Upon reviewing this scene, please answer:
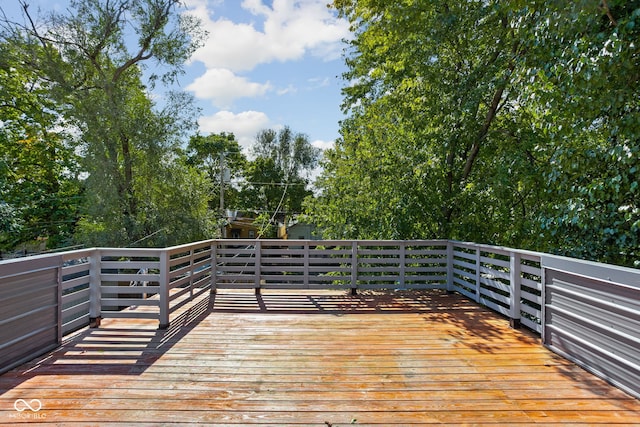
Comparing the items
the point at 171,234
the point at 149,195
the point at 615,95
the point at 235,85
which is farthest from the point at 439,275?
the point at 235,85

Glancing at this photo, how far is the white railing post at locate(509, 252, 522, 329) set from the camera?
3.57 metres

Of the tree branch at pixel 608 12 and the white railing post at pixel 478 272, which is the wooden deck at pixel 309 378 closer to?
the white railing post at pixel 478 272

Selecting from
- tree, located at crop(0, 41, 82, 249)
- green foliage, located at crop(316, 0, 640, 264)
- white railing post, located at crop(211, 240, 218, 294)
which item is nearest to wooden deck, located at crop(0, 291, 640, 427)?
white railing post, located at crop(211, 240, 218, 294)

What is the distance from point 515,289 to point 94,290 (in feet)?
14.9

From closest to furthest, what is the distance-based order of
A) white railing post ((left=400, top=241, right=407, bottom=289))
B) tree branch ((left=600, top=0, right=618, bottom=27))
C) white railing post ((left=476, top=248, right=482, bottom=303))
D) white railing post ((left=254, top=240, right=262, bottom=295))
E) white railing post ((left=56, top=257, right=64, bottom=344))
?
tree branch ((left=600, top=0, right=618, bottom=27)), white railing post ((left=56, top=257, right=64, bottom=344)), white railing post ((left=476, top=248, right=482, bottom=303)), white railing post ((left=254, top=240, right=262, bottom=295)), white railing post ((left=400, top=241, right=407, bottom=289))

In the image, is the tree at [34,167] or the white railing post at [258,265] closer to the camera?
the white railing post at [258,265]

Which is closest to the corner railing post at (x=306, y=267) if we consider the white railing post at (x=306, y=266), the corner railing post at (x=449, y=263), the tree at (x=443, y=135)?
the white railing post at (x=306, y=266)

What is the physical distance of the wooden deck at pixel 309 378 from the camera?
2.01 metres

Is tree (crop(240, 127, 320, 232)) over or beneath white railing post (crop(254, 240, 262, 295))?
over

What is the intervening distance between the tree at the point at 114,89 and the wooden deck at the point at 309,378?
271 inches

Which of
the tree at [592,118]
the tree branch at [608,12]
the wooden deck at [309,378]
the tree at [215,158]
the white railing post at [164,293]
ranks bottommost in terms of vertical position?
the wooden deck at [309,378]

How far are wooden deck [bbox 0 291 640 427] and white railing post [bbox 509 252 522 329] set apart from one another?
19cm

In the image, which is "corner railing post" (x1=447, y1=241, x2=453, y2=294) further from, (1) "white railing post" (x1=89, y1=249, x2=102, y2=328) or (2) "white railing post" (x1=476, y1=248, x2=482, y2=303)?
(1) "white railing post" (x1=89, y1=249, x2=102, y2=328)

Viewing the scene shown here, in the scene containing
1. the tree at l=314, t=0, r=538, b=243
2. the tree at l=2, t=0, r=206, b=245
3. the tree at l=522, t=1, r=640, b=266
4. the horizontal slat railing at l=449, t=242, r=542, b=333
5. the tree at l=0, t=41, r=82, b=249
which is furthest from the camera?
the tree at l=0, t=41, r=82, b=249
